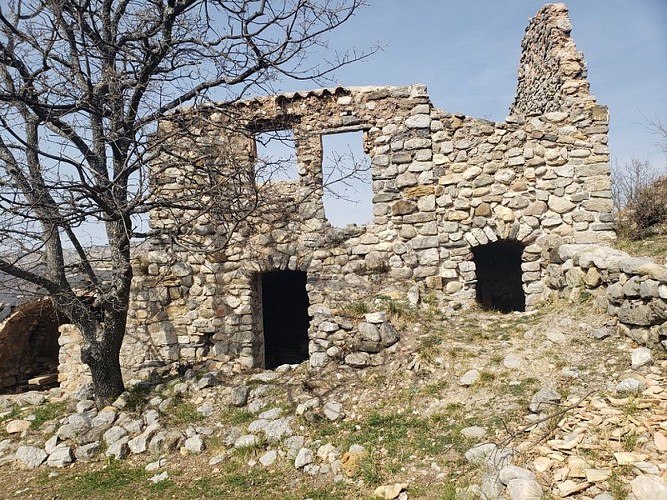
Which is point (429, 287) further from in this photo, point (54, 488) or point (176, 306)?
point (54, 488)

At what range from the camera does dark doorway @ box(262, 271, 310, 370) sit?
425 inches

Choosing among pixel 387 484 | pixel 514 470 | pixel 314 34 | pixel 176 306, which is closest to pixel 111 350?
pixel 176 306

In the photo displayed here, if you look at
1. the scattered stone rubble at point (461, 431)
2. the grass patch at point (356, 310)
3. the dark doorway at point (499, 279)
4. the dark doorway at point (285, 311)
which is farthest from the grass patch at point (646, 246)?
the dark doorway at point (285, 311)

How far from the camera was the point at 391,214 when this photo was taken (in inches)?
291

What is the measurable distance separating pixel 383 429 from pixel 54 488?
10.7 feet

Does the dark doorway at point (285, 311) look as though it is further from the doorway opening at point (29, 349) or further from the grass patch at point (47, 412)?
the grass patch at point (47, 412)

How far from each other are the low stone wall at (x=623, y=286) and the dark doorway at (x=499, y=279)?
A: 141 inches

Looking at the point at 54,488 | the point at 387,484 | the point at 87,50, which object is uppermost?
the point at 87,50

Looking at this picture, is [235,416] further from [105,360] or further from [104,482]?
[105,360]

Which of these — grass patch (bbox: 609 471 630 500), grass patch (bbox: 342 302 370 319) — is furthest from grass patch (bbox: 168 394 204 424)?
grass patch (bbox: 609 471 630 500)

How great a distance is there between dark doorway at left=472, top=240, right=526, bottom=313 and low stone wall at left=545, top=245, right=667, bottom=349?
3584 mm

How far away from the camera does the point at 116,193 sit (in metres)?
5.62

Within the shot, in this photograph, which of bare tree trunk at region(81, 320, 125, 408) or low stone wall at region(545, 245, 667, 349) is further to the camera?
bare tree trunk at region(81, 320, 125, 408)

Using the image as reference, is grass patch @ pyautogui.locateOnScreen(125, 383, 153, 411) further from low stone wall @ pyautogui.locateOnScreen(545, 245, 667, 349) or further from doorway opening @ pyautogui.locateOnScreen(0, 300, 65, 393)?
low stone wall @ pyautogui.locateOnScreen(545, 245, 667, 349)
